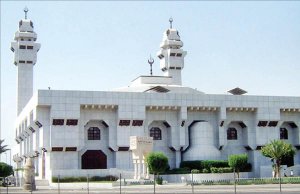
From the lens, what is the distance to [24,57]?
7481 cm

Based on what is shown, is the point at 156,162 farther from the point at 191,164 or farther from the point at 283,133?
the point at 283,133

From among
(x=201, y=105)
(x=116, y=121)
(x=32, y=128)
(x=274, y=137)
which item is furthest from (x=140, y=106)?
(x=274, y=137)

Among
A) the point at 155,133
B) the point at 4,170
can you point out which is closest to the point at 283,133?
the point at 155,133

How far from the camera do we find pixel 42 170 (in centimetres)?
5428

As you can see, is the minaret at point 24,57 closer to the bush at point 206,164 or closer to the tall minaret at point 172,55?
the tall minaret at point 172,55

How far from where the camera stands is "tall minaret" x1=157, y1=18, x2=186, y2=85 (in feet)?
→ 277

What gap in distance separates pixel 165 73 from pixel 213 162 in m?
35.9

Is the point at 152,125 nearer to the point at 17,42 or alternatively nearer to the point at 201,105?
the point at 201,105

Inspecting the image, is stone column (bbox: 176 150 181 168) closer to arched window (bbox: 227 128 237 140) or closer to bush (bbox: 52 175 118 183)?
arched window (bbox: 227 128 237 140)

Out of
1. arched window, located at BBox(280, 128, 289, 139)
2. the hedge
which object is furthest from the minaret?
arched window, located at BBox(280, 128, 289, 139)

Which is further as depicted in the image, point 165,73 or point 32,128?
point 165,73

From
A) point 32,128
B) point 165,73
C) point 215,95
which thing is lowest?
point 32,128

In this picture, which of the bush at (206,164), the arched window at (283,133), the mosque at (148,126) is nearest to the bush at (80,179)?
the mosque at (148,126)

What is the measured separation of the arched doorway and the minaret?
72.1 ft
